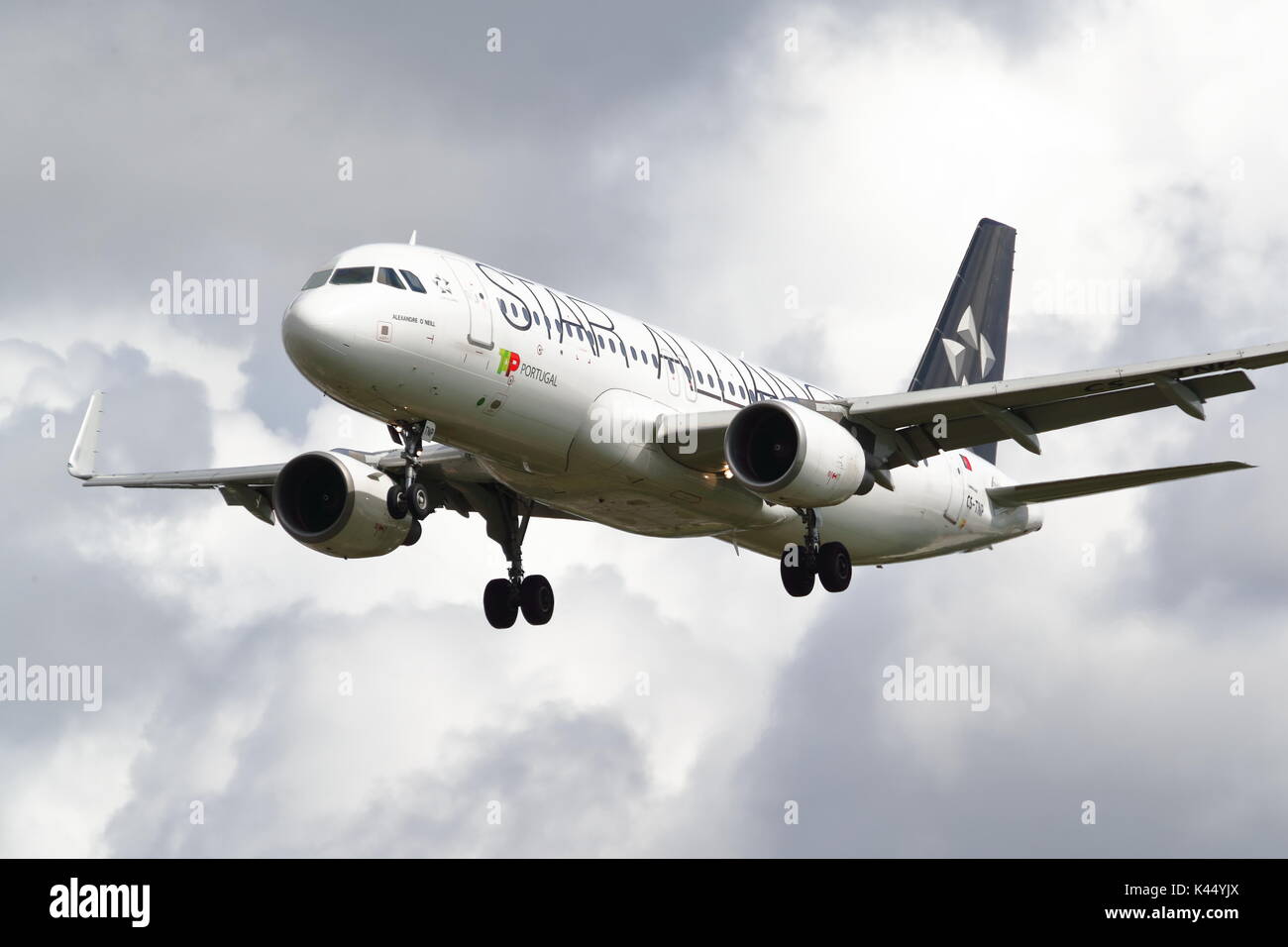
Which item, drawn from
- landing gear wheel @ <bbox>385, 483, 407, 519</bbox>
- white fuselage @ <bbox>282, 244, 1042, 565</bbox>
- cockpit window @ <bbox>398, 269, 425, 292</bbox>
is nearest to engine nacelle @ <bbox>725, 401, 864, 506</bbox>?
white fuselage @ <bbox>282, 244, 1042, 565</bbox>

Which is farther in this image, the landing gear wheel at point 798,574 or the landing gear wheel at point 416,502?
the landing gear wheel at point 798,574

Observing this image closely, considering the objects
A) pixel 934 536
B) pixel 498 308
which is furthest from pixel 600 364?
pixel 934 536

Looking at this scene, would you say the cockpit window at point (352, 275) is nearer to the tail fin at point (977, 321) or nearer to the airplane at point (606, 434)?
the airplane at point (606, 434)

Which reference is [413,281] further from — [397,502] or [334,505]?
[334,505]

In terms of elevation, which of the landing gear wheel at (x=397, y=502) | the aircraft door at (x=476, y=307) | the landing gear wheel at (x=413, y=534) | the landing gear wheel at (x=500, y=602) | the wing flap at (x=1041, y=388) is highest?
the aircraft door at (x=476, y=307)

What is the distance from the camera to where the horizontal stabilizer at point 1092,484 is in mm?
34906

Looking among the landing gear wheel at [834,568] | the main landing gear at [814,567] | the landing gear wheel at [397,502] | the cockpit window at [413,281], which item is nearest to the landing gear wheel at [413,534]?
the landing gear wheel at [397,502]

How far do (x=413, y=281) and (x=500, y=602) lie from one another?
10.4 m

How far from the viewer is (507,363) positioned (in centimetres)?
3030

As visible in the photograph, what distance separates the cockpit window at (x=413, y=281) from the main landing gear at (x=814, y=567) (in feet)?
31.9

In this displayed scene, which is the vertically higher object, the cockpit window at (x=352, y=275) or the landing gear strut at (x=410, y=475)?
the cockpit window at (x=352, y=275)

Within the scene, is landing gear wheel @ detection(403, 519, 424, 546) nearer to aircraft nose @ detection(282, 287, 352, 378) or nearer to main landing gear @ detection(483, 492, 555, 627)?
main landing gear @ detection(483, 492, 555, 627)

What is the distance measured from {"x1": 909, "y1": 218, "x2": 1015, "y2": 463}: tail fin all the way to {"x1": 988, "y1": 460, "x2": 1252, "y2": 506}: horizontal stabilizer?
2.88 metres

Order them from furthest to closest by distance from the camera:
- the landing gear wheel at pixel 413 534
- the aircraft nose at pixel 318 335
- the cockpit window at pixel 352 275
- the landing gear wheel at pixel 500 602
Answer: the landing gear wheel at pixel 500 602 < the landing gear wheel at pixel 413 534 < the cockpit window at pixel 352 275 < the aircraft nose at pixel 318 335
